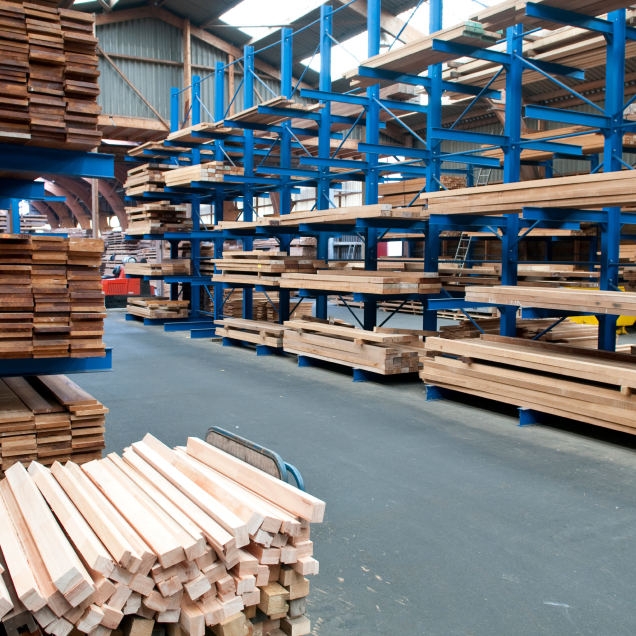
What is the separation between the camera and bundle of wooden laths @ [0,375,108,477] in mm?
4836

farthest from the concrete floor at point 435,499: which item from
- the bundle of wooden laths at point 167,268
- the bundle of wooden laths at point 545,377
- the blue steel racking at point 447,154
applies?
the bundle of wooden laths at point 167,268

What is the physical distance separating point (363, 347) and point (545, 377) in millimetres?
3043

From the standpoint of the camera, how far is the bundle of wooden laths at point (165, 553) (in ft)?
8.35

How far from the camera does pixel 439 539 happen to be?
436 centimetres

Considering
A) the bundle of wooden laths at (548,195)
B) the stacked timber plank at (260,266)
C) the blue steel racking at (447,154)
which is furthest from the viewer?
the stacked timber plank at (260,266)

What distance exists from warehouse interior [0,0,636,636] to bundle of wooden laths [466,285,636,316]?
0.03 meters

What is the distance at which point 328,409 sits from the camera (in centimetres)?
796

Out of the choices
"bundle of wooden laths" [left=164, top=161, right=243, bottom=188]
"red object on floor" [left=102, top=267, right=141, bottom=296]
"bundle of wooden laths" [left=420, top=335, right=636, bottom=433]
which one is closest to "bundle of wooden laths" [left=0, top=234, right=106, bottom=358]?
"bundle of wooden laths" [left=420, top=335, right=636, bottom=433]

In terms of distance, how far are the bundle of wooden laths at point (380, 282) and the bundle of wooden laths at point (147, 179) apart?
8.05 m

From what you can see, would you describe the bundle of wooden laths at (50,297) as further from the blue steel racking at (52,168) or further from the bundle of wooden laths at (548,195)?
the bundle of wooden laths at (548,195)

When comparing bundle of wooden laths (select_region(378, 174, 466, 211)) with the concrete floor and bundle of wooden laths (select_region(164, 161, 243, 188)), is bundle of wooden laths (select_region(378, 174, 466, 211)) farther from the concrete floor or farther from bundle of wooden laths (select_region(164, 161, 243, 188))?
the concrete floor

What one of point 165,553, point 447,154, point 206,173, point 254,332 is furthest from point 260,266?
point 165,553

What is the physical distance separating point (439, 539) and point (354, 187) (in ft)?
83.8

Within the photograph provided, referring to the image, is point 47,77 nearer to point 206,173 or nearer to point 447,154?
point 447,154
